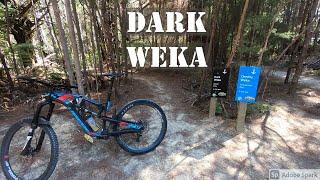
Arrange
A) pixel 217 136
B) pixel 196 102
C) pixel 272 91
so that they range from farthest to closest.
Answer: pixel 272 91
pixel 196 102
pixel 217 136

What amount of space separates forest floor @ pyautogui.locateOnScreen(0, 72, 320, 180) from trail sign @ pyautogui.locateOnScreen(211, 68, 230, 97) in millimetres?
520

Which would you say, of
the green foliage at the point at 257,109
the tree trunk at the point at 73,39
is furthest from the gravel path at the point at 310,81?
the tree trunk at the point at 73,39

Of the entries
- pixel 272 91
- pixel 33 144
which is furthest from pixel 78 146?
pixel 272 91

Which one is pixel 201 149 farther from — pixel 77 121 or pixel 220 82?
pixel 77 121

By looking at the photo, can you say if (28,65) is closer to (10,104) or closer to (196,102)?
(10,104)

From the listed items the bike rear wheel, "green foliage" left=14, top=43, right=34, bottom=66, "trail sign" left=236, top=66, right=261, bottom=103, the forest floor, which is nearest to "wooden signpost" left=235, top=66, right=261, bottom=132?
"trail sign" left=236, top=66, right=261, bottom=103

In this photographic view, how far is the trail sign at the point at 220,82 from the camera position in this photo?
12.9 feet

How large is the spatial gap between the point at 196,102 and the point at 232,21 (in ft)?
6.89

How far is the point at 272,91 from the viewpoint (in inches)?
240

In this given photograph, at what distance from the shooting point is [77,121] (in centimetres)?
305

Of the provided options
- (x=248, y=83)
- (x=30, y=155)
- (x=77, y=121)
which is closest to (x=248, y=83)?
(x=248, y=83)

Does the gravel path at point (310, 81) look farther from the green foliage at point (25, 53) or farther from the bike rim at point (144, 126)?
the green foliage at point (25, 53)

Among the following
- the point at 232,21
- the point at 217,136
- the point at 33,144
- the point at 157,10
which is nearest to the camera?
the point at 33,144

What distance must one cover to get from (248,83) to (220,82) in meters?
0.45
